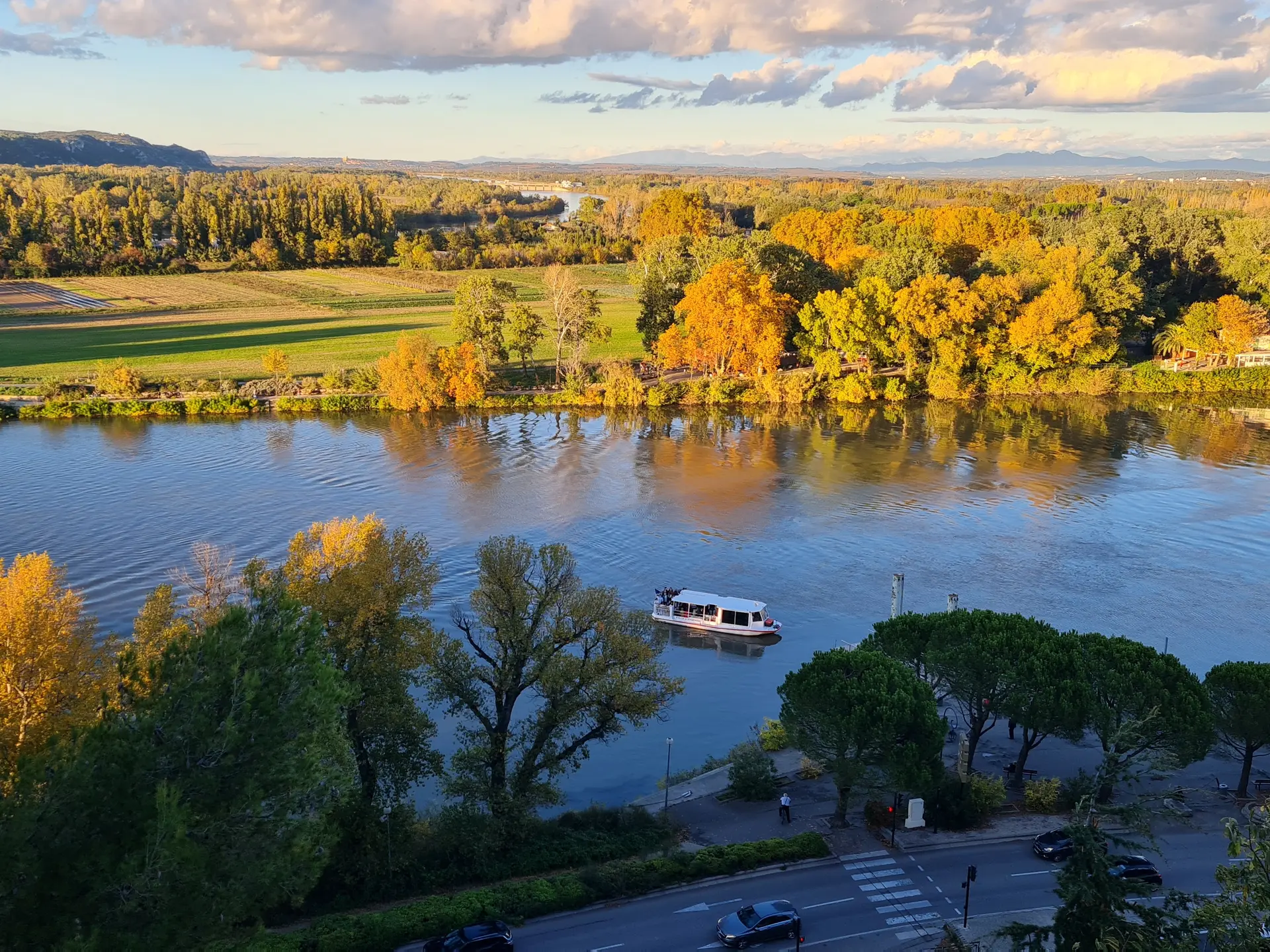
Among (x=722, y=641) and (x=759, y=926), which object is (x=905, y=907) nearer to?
(x=759, y=926)

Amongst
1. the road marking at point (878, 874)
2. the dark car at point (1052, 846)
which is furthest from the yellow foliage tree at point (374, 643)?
the dark car at point (1052, 846)

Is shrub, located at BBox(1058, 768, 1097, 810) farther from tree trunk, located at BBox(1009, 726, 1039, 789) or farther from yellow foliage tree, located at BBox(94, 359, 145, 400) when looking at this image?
yellow foliage tree, located at BBox(94, 359, 145, 400)

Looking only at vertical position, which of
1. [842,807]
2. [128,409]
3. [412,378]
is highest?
[412,378]

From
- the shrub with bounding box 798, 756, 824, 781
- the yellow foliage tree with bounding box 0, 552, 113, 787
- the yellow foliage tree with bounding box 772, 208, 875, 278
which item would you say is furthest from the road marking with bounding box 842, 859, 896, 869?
the yellow foliage tree with bounding box 772, 208, 875, 278

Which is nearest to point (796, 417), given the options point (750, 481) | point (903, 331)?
point (903, 331)

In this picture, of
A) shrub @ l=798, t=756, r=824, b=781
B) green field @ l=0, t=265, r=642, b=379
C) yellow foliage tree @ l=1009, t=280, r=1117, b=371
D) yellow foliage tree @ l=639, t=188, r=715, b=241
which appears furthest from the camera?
yellow foliage tree @ l=639, t=188, r=715, b=241

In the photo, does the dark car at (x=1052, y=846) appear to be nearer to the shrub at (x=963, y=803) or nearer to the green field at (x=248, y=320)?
the shrub at (x=963, y=803)

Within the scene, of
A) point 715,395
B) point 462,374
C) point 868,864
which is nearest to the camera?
point 868,864

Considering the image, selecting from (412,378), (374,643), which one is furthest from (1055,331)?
(374,643)
